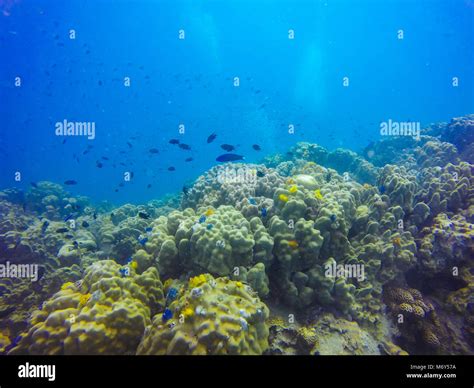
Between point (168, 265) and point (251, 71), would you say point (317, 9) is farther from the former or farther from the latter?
point (168, 265)

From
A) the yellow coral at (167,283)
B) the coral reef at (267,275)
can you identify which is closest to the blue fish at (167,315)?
the coral reef at (267,275)

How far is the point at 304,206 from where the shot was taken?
588 centimetres

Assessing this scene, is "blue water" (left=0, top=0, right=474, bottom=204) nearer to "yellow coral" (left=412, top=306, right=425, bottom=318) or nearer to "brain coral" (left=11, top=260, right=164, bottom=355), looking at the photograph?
"brain coral" (left=11, top=260, right=164, bottom=355)

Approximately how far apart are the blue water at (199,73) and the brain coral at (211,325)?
1353 inches

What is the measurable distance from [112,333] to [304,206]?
412 centimetres

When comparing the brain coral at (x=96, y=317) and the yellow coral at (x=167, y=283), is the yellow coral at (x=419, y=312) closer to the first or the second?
the yellow coral at (x=167, y=283)

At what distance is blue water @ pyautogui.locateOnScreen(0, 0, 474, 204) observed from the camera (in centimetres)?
6062

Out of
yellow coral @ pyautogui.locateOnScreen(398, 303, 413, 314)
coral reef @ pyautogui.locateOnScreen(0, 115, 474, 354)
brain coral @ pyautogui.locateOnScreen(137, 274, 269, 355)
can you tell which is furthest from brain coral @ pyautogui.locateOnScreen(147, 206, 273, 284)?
yellow coral @ pyautogui.locateOnScreen(398, 303, 413, 314)

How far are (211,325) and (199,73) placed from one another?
326ft

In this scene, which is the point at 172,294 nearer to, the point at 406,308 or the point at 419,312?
the point at 406,308

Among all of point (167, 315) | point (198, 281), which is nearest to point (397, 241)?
point (198, 281)

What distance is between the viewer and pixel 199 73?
305 ft
